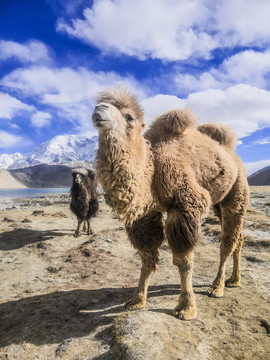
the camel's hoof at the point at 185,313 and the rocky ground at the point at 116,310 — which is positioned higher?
the camel's hoof at the point at 185,313

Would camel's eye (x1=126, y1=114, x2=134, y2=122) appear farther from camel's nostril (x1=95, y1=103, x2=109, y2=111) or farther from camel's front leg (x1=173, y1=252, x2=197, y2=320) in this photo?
camel's front leg (x1=173, y1=252, x2=197, y2=320)

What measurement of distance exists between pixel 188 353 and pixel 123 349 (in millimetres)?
731

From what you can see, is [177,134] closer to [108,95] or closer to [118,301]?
[108,95]

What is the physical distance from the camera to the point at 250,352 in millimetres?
2652

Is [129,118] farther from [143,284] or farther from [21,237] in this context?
[21,237]

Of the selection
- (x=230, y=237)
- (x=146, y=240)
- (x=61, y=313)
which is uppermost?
(x=146, y=240)

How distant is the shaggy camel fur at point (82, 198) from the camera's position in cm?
1013

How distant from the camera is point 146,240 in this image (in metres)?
3.58

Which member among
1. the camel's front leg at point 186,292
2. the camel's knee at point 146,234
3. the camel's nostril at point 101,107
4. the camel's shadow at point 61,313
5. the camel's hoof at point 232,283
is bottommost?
the camel's shadow at point 61,313

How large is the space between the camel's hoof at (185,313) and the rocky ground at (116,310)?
0.25 ft

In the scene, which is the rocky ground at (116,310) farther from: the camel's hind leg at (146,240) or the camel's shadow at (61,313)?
the camel's hind leg at (146,240)

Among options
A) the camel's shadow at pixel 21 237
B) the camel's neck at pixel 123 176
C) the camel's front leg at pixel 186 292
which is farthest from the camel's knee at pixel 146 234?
the camel's shadow at pixel 21 237

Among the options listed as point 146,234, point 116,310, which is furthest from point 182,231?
point 116,310

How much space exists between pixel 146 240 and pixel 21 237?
24.6 ft
